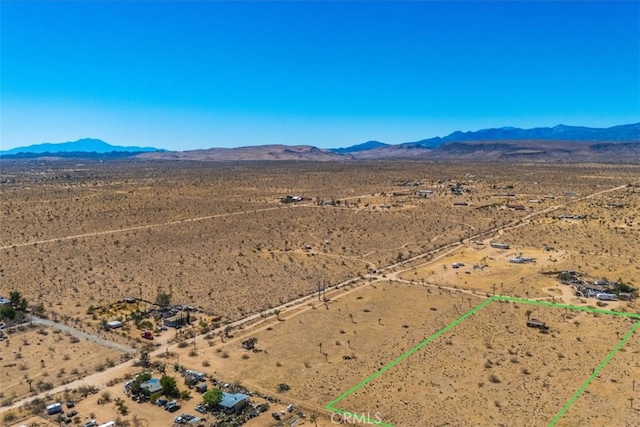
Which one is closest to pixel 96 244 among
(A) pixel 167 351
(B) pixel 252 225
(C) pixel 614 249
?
(B) pixel 252 225

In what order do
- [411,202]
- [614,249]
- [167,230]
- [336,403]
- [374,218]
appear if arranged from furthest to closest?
[411,202]
[374,218]
[167,230]
[614,249]
[336,403]

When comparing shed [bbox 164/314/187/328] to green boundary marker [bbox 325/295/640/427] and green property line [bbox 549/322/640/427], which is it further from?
green property line [bbox 549/322/640/427]

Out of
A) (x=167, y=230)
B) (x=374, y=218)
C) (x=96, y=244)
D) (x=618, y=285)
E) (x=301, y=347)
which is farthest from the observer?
(x=374, y=218)

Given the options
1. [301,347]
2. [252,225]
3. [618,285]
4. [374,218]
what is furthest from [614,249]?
[252,225]

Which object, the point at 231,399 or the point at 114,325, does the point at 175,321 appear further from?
the point at 231,399

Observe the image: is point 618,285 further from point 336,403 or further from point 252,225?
point 252,225

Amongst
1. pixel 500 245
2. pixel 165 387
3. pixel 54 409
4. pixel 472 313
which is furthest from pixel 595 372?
pixel 500 245

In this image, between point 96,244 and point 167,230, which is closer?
point 96,244

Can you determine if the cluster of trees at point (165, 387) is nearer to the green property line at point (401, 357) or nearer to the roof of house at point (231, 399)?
the roof of house at point (231, 399)
